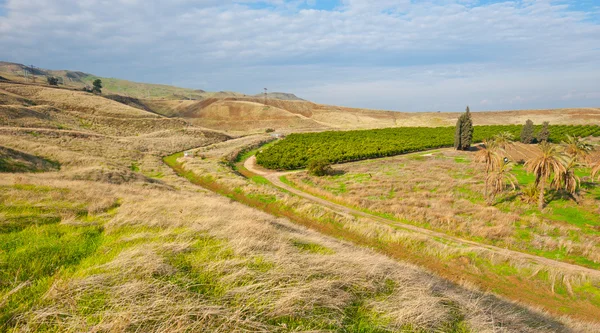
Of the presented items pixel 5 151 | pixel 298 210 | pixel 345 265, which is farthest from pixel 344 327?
pixel 5 151

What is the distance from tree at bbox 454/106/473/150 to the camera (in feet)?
175

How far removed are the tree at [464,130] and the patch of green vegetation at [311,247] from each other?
5454 cm

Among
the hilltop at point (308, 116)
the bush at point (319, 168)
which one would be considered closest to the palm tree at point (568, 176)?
the bush at point (319, 168)

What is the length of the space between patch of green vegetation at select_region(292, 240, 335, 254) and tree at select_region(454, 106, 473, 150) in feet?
179

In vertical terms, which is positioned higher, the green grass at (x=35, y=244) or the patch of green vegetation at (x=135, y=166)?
the green grass at (x=35, y=244)

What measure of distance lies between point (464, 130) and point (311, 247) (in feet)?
182

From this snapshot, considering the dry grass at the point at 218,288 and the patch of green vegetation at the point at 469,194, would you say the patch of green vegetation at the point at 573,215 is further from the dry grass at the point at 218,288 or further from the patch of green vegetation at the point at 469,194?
the dry grass at the point at 218,288

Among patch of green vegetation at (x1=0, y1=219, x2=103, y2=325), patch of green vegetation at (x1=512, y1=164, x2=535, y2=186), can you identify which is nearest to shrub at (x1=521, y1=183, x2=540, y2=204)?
patch of green vegetation at (x1=512, y1=164, x2=535, y2=186)

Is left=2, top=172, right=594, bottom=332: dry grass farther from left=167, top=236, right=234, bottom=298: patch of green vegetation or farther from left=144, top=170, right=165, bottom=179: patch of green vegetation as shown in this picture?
left=144, top=170, right=165, bottom=179: patch of green vegetation

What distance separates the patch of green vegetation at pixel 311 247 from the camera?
26.3ft

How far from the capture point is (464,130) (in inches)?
2117

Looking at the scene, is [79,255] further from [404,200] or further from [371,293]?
[404,200]

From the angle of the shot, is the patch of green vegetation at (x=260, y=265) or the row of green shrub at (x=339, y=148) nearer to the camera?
the patch of green vegetation at (x=260, y=265)

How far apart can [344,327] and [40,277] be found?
529cm
